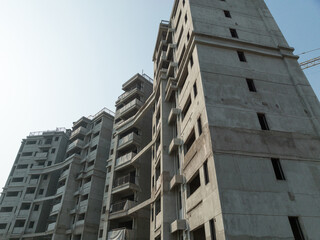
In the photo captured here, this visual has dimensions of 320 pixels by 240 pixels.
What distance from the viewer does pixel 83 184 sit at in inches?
1789

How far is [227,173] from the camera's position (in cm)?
1450

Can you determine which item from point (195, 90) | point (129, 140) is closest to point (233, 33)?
point (195, 90)

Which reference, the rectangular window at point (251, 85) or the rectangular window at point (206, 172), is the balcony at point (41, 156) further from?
the rectangular window at point (251, 85)

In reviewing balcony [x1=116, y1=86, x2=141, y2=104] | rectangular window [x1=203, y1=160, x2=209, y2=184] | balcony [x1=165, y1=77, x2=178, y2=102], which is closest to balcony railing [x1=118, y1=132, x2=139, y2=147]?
balcony [x1=116, y1=86, x2=141, y2=104]

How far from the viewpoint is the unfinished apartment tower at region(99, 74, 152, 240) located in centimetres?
3084

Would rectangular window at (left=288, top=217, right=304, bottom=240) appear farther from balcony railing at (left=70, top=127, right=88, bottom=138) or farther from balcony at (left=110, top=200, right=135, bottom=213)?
balcony railing at (left=70, top=127, right=88, bottom=138)

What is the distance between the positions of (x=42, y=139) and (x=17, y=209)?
18.3 meters

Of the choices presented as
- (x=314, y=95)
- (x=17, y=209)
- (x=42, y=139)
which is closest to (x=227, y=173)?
(x=314, y=95)

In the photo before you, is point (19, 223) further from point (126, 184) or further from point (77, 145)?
point (126, 184)

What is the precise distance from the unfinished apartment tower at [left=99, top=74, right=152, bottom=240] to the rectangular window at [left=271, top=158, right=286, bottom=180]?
15.6 m

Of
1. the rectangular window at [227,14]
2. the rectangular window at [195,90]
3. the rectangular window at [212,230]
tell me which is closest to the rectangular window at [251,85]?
the rectangular window at [195,90]

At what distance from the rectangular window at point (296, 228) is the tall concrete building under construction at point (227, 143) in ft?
0.20

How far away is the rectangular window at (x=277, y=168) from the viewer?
15.4 m

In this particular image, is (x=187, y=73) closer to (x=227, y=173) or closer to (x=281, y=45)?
(x=281, y=45)
